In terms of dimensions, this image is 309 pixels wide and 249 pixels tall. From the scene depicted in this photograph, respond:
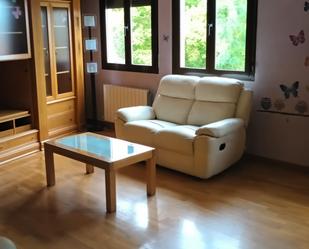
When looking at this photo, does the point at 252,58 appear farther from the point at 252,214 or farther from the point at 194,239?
the point at 194,239

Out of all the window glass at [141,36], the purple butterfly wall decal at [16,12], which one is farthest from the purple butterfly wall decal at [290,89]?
the purple butterfly wall decal at [16,12]

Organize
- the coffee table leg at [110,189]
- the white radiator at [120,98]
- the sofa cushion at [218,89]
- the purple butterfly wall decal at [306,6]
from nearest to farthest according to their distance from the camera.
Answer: the coffee table leg at [110,189]
the purple butterfly wall decal at [306,6]
the sofa cushion at [218,89]
the white radiator at [120,98]

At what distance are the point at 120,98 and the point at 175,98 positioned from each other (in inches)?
44.0

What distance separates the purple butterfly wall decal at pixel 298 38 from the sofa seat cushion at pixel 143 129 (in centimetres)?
146

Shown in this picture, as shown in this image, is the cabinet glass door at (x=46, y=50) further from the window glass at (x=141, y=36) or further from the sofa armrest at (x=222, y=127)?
the sofa armrest at (x=222, y=127)

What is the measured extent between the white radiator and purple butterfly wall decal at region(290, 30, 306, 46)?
6.22 feet

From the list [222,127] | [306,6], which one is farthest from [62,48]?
[306,6]

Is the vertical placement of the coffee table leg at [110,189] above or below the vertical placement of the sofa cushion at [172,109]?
below

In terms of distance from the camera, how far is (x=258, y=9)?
411cm

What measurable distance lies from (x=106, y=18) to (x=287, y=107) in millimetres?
2755

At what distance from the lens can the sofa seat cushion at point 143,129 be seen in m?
4.15

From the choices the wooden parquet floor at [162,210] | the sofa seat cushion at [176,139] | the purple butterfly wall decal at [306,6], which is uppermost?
the purple butterfly wall decal at [306,6]

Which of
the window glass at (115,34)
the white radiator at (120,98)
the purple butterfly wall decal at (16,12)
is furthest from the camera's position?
the window glass at (115,34)

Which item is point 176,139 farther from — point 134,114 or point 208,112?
point 134,114
